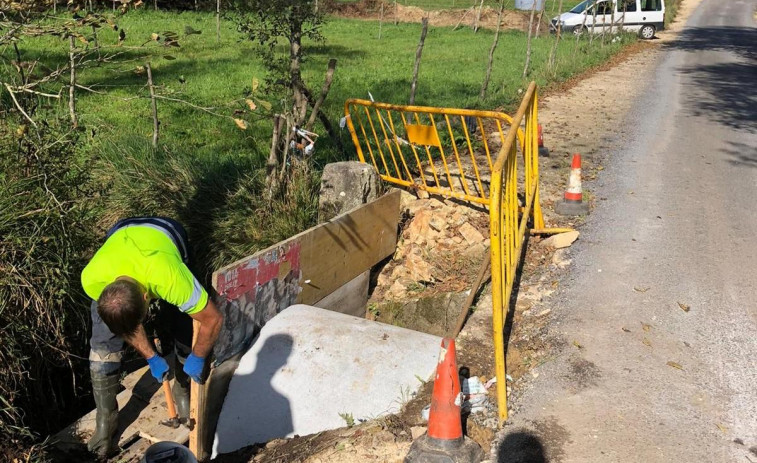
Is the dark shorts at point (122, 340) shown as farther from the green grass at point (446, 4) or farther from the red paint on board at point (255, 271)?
the green grass at point (446, 4)

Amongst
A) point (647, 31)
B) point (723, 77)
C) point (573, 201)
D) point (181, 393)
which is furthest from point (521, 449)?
point (647, 31)

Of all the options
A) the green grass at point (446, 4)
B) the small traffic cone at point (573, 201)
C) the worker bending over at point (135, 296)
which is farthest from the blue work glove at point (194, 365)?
the green grass at point (446, 4)

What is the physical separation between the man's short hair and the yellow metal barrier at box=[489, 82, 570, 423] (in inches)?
70.7

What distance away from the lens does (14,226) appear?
14.7 ft

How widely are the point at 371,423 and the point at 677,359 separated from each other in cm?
192

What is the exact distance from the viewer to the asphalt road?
3564 millimetres

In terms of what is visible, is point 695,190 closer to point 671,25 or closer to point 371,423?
point 371,423

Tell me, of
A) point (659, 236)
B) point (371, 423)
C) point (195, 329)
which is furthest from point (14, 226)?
point (659, 236)

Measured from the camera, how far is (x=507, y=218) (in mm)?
4680

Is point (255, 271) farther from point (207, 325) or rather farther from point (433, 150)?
point (433, 150)

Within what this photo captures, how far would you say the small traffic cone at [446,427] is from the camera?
3408 millimetres

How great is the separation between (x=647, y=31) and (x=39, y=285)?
966 inches

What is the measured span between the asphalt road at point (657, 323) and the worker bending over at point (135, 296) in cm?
179

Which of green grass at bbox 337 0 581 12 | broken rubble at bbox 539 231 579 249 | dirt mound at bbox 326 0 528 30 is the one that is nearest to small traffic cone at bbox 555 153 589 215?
broken rubble at bbox 539 231 579 249
